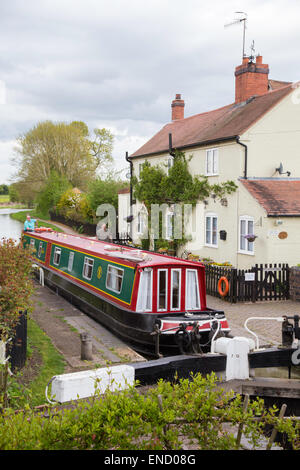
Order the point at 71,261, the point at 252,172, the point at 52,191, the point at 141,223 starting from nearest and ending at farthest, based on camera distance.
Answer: the point at 71,261
the point at 252,172
the point at 141,223
the point at 52,191

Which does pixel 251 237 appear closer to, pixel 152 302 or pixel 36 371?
pixel 152 302

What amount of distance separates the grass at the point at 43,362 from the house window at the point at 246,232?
9.26 m

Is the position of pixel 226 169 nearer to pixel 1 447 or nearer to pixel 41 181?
pixel 1 447

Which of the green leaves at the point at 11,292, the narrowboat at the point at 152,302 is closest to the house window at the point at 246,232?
the narrowboat at the point at 152,302

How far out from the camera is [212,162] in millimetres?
19797

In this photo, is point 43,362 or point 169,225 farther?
point 169,225

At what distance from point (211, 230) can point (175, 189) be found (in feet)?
11.1

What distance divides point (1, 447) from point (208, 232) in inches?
677

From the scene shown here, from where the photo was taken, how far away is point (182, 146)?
21875mm

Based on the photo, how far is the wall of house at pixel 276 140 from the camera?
1777 cm

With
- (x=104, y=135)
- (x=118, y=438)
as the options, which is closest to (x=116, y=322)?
(x=118, y=438)

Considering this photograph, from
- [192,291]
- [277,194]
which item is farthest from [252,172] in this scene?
[192,291]

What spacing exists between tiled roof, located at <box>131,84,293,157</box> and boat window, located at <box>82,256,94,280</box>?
8.30 m

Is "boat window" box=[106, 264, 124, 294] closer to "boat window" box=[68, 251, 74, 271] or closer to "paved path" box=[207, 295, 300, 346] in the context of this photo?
"paved path" box=[207, 295, 300, 346]
